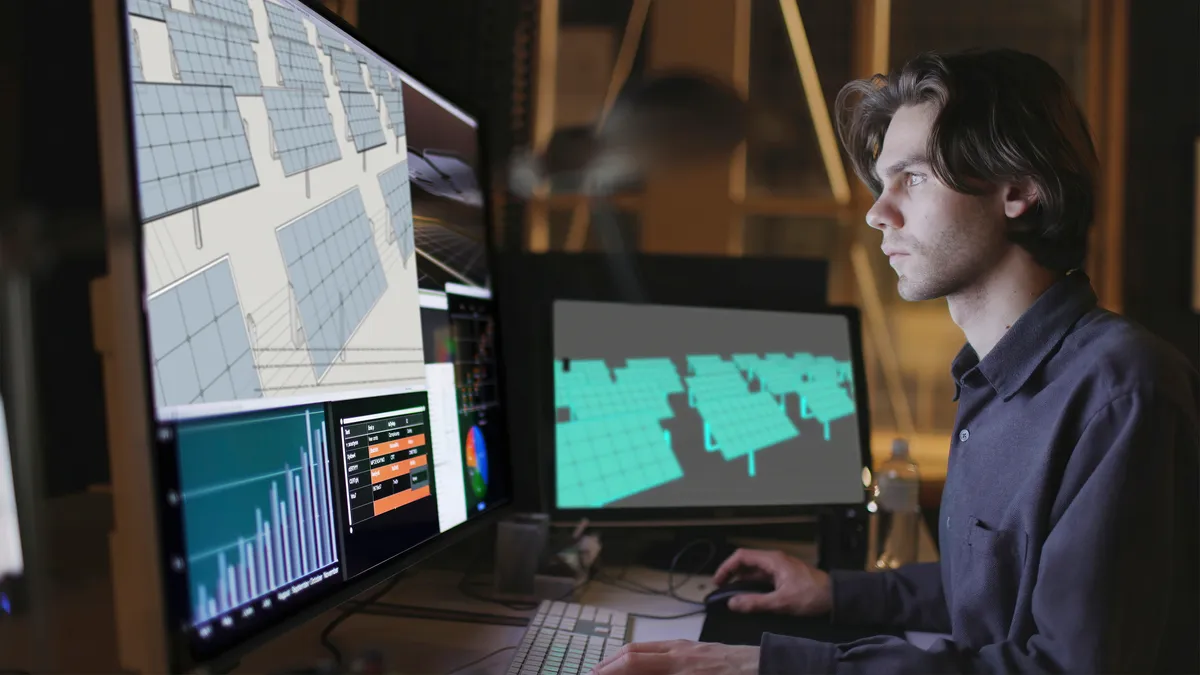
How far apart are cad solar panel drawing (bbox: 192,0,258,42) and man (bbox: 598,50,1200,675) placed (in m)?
0.68

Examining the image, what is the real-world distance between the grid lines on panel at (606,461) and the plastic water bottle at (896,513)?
441 millimetres

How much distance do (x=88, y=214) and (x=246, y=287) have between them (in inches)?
57.5

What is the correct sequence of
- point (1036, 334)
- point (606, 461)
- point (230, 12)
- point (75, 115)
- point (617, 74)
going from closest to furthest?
1. point (230, 12)
2. point (1036, 334)
3. point (606, 461)
4. point (75, 115)
5. point (617, 74)

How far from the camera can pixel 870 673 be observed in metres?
0.75

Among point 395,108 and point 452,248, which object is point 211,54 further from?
point 452,248

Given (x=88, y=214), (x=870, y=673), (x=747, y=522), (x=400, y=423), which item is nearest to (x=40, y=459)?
(x=88, y=214)

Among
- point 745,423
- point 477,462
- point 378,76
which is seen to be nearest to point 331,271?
point 378,76

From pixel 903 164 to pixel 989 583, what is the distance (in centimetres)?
50

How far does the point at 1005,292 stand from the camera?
916 mm

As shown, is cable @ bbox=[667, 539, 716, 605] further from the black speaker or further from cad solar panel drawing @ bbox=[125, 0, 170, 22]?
cad solar panel drawing @ bbox=[125, 0, 170, 22]

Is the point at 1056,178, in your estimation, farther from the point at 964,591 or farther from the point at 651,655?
the point at 651,655

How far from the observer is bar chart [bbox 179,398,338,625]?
564mm

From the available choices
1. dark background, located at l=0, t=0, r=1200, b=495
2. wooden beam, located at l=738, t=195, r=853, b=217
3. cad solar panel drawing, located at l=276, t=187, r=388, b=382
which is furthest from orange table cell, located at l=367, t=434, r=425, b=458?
wooden beam, located at l=738, t=195, r=853, b=217

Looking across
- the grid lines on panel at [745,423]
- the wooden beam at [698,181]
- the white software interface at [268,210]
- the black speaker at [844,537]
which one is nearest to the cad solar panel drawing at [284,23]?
the white software interface at [268,210]
